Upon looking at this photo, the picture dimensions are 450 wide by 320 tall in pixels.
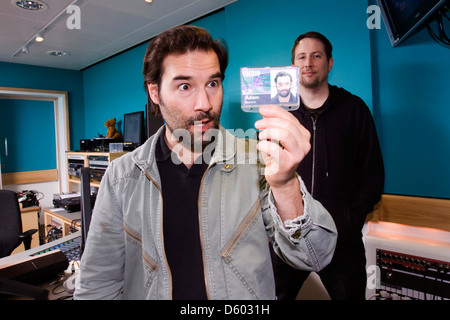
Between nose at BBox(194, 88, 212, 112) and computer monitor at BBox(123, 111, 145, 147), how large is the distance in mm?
2795

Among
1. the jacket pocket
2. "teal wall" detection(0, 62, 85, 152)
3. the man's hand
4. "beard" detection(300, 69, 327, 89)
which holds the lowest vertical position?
the jacket pocket

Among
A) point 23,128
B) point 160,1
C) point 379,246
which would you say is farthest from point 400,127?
point 23,128

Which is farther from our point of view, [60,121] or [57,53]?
[60,121]

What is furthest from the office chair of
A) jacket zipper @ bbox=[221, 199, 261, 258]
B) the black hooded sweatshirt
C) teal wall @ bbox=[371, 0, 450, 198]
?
teal wall @ bbox=[371, 0, 450, 198]

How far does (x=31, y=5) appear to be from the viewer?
8.45ft

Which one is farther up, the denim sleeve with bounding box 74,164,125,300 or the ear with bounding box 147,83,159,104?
the ear with bounding box 147,83,159,104

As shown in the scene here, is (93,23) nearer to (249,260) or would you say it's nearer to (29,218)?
(29,218)

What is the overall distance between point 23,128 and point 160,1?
12.6 ft

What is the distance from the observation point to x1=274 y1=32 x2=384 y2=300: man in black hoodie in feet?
5.12

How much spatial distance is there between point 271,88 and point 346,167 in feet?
3.27

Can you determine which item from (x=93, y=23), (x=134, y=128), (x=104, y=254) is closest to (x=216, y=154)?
(x=104, y=254)

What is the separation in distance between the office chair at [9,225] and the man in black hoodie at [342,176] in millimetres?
2553

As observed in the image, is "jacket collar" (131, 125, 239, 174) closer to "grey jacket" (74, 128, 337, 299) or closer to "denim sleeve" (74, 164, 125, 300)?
"grey jacket" (74, 128, 337, 299)
